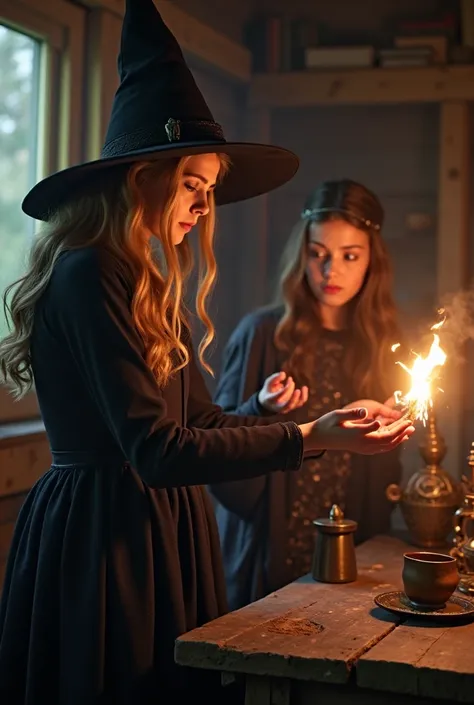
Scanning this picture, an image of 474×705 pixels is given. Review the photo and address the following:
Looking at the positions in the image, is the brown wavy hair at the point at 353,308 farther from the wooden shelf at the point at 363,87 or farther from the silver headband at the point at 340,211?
the wooden shelf at the point at 363,87

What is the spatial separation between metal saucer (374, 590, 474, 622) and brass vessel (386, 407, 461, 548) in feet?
1.80

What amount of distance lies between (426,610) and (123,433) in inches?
26.8

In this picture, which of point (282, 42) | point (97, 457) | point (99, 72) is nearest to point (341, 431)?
point (97, 457)

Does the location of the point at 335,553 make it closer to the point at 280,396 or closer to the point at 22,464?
the point at 280,396

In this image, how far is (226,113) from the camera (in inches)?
154

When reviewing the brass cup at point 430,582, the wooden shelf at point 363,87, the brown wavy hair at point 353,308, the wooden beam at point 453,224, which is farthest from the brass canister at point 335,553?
the wooden shelf at point 363,87

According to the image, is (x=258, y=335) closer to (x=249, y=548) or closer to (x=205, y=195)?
(x=249, y=548)

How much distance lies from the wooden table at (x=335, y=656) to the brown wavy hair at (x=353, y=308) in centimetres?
109

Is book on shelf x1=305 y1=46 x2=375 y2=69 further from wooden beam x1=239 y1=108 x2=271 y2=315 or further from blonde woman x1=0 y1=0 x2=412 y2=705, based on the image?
blonde woman x1=0 y1=0 x2=412 y2=705

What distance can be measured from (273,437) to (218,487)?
1.09 metres

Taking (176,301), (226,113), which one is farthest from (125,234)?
(226,113)

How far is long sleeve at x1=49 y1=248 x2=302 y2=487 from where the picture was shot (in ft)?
5.57

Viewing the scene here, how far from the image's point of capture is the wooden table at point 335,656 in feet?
5.24

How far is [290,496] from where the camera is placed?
2.90 m
